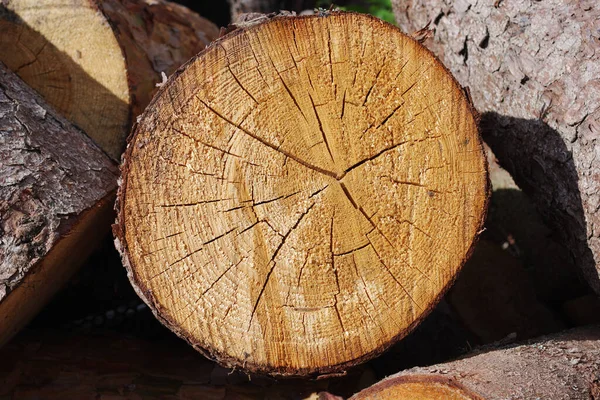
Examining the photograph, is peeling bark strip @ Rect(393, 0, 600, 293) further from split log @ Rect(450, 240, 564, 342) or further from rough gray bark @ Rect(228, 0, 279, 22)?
rough gray bark @ Rect(228, 0, 279, 22)

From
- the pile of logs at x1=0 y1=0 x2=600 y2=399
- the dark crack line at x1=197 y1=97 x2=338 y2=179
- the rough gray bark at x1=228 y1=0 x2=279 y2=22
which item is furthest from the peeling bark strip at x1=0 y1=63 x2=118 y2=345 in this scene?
the rough gray bark at x1=228 y1=0 x2=279 y2=22

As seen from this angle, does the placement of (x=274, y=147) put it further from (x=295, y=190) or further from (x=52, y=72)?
(x=52, y=72)

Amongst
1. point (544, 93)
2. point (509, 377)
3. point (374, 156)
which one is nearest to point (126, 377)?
point (374, 156)

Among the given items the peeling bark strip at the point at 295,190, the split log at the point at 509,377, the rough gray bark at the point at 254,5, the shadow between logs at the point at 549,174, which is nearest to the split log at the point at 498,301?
the shadow between logs at the point at 549,174

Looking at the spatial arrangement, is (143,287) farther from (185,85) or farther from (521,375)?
(521,375)

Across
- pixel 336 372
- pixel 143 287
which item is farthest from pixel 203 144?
pixel 336 372
